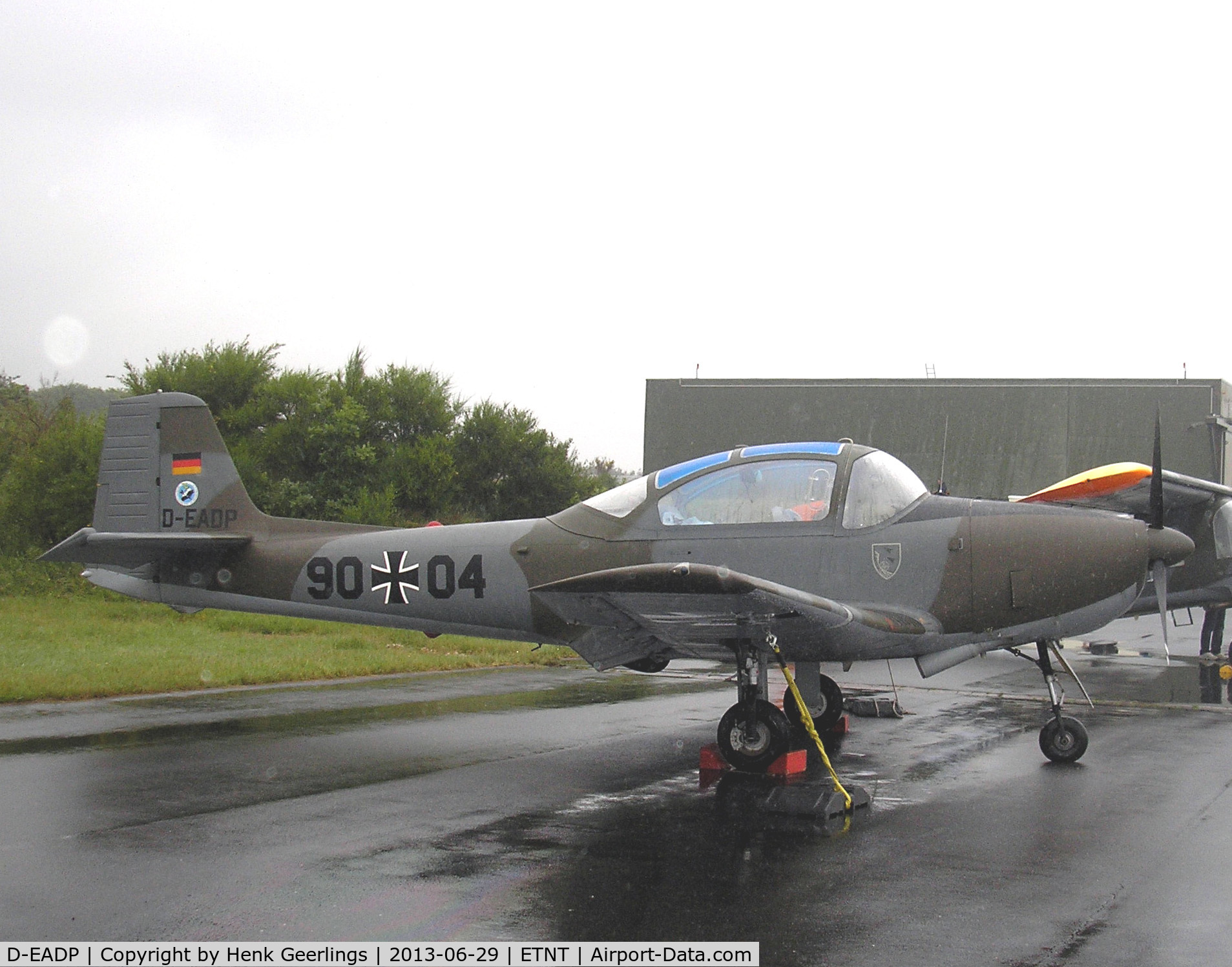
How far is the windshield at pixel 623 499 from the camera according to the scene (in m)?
8.87

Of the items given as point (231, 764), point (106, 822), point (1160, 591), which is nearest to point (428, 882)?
point (106, 822)

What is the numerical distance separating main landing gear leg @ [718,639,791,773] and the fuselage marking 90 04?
2447 mm

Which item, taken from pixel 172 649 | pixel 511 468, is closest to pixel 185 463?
pixel 172 649

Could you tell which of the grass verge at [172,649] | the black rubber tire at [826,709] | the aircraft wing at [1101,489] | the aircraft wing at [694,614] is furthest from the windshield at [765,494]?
the grass verge at [172,649]

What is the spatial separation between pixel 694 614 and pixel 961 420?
29.8 meters

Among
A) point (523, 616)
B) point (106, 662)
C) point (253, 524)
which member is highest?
point (253, 524)

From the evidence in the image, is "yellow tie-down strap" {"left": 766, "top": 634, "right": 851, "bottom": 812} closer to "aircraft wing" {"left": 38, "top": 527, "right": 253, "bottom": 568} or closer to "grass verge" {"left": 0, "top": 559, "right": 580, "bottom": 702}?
"aircraft wing" {"left": 38, "top": 527, "right": 253, "bottom": 568}

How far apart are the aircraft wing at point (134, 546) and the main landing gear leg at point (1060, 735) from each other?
709 centimetres

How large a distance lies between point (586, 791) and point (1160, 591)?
4770 millimetres

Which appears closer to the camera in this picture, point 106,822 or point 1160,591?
point 106,822

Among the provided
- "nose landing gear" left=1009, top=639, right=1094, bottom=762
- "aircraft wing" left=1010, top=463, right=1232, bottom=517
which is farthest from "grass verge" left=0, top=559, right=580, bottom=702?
"nose landing gear" left=1009, top=639, right=1094, bottom=762

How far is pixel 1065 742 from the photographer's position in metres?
8.65

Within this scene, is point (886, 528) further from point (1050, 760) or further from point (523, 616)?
point (523, 616)

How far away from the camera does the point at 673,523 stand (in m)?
8.65
